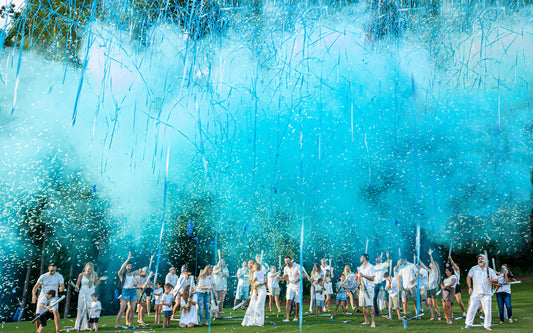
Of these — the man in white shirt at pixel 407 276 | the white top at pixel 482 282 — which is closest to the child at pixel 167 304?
the man in white shirt at pixel 407 276

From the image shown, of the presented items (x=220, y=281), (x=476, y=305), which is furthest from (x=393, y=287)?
(x=220, y=281)

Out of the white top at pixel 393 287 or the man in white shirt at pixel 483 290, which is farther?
the white top at pixel 393 287

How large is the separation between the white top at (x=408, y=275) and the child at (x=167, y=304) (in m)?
5.68

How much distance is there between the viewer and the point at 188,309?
11.4 metres

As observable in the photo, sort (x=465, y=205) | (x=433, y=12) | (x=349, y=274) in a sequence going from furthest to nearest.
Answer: (x=465, y=205) < (x=433, y=12) < (x=349, y=274)

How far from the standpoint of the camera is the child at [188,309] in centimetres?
1137

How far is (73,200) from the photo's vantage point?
64.5 feet

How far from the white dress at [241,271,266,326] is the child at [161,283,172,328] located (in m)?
1.83

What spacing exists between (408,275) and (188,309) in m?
5.39

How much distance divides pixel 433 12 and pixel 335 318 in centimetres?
1078

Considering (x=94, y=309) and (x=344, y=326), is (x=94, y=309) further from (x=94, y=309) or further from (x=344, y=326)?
(x=344, y=326)

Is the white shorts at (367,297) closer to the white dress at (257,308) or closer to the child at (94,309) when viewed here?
the white dress at (257,308)

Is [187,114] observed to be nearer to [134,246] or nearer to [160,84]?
[160,84]

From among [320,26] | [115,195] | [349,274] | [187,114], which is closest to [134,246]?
[115,195]
